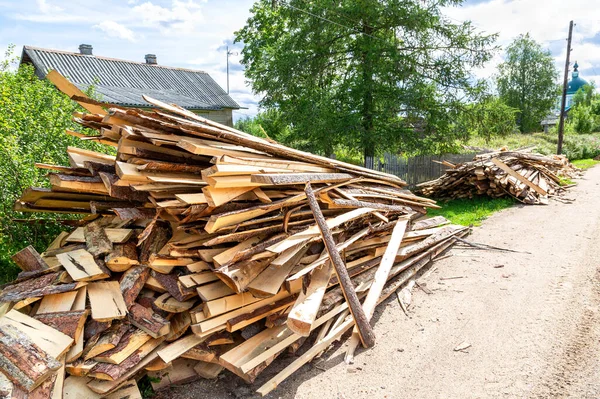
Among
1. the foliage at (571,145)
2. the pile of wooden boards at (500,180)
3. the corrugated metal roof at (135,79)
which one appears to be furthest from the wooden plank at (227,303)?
the foliage at (571,145)

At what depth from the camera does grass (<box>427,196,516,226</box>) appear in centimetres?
945

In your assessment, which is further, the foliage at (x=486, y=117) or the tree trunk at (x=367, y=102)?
the foliage at (x=486, y=117)

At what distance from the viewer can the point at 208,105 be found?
2273 centimetres

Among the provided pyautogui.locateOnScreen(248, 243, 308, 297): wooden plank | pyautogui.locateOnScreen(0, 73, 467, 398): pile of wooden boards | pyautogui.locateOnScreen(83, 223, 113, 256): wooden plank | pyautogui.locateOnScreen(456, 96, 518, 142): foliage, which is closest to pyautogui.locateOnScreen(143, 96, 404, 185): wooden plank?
pyautogui.locateOnScreen(0, 73, 467, 398): pile of wooden boards

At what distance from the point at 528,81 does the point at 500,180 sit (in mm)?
31504

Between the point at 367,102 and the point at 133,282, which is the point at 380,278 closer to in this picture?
the point at 133,282

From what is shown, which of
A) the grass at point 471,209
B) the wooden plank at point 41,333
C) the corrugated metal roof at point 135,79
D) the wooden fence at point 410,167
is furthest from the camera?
the corrugated metal roof at point 135,79

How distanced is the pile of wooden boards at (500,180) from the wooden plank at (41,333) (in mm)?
10867

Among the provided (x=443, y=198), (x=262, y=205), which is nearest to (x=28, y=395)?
(x=262, y=205)

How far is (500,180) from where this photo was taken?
35.3 ft

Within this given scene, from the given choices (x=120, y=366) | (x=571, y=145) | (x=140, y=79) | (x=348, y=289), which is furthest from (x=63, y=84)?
(x=571, y=145)

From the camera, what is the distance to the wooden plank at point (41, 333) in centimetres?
277

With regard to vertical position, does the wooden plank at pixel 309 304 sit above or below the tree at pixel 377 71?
below

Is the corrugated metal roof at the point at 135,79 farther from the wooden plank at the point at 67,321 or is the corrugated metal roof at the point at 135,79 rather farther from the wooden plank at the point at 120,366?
the wooden plank at the point at 120,366
